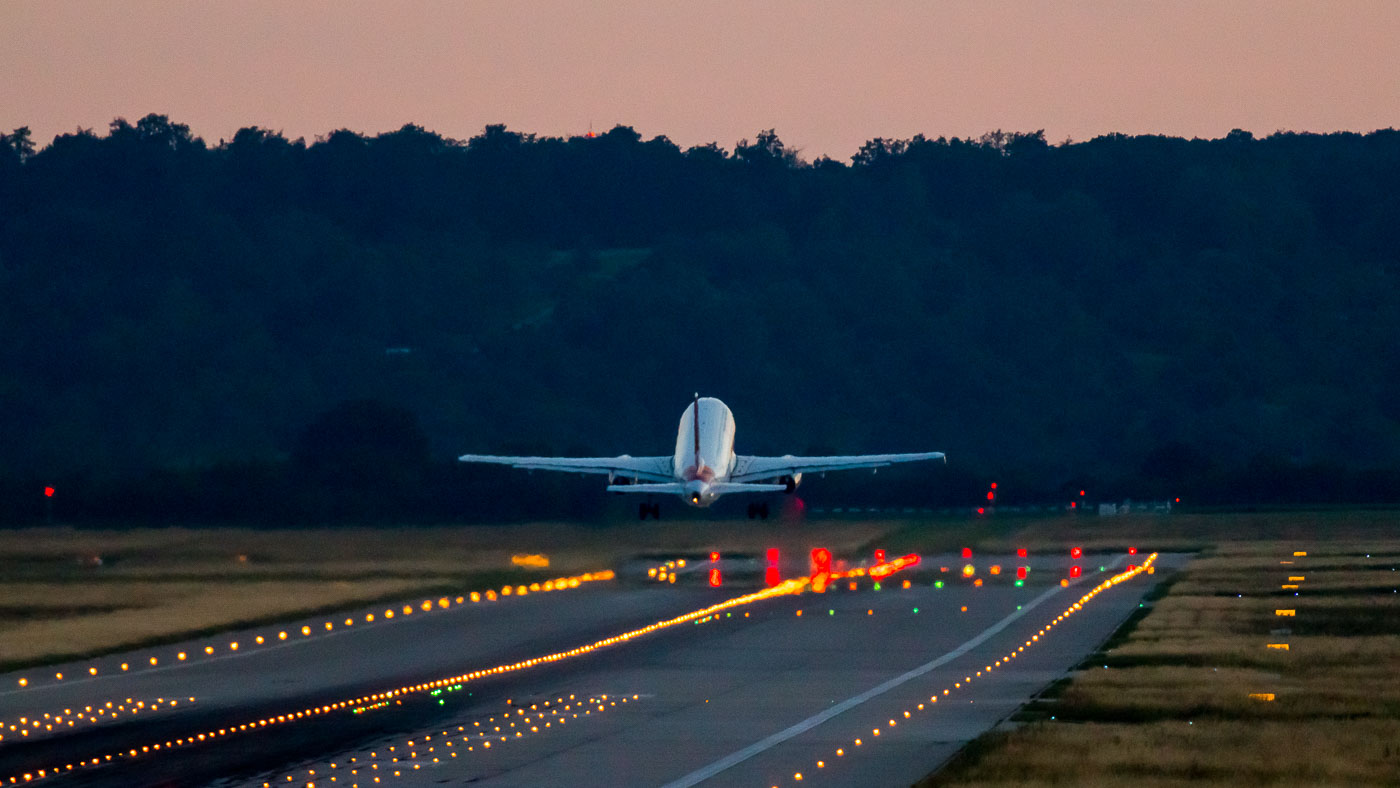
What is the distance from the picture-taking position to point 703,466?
78.2 m

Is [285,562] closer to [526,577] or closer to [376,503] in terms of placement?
[526,577]

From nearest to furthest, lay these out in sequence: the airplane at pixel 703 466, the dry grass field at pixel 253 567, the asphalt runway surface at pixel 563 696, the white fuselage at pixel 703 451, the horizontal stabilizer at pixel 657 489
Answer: the asphalt runway surface at pixel 563 696, the dry grass field at pixel 253 567, the horizontal stabilizer at pixel 657 489, the white fuselage at pixel 703 451, the airplane at pixel 703 466

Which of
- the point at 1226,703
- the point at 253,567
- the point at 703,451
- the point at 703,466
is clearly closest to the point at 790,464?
the point at 703,451

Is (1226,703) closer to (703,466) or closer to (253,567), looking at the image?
(253,567)

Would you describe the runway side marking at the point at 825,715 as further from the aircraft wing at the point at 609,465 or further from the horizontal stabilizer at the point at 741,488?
the aircraft wing at the point at 609,465

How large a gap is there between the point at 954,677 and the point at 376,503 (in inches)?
2311

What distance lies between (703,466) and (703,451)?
124 centimetres

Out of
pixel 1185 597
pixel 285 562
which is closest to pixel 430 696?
pixel 1185 597

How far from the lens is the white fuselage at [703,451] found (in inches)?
3041

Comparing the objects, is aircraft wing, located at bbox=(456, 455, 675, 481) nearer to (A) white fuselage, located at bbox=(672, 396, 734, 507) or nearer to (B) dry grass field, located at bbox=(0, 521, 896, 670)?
(A) white fuselage, located at bbox=(672, 396, 734, 507)

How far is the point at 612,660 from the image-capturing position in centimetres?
3712

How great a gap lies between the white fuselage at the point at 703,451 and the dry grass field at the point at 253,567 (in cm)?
157

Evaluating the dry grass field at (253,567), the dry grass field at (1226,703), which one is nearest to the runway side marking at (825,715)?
the dry grass field at (1226,703)

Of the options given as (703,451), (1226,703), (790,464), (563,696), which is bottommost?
(563,696)
